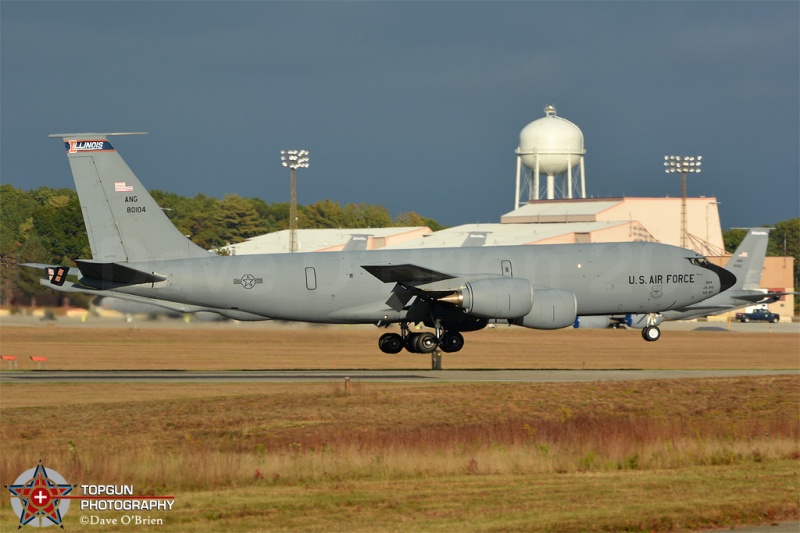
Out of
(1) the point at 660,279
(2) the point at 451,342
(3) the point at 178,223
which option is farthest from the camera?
(3) the point at 178,223

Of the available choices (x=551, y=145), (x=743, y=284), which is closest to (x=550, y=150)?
(x=551, y=145)

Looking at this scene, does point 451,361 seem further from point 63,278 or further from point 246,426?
point 246,426

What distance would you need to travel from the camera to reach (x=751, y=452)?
24.6m

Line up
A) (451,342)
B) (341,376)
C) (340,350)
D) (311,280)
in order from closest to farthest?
(341,376)
(311,280)
(451,342)
(340,350)

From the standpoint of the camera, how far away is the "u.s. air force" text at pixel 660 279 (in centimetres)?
4634

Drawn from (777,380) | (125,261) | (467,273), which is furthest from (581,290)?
(125,261)

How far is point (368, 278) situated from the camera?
44.5 metres

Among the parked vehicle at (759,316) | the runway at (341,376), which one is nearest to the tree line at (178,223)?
the runway at (341,376)

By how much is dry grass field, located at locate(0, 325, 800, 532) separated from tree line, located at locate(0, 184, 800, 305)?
2327 centimetres

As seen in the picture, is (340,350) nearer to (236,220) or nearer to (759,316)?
(759,316)

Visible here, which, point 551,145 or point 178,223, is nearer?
point 178,223

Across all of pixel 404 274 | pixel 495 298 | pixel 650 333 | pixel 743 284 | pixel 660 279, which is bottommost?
pixel 650 333

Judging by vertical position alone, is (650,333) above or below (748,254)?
below

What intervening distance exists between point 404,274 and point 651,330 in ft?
40.5
